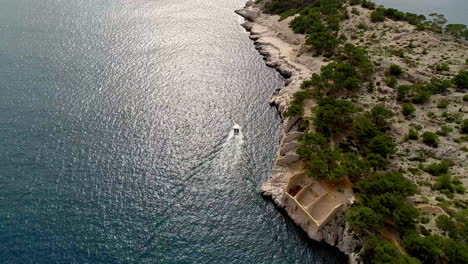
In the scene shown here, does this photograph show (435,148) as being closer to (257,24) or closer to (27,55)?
(257,24)

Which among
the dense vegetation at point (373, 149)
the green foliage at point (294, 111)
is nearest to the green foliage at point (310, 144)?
the dense vegetation at point (373, 149)

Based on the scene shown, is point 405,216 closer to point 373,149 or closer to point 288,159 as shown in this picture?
point 373,149

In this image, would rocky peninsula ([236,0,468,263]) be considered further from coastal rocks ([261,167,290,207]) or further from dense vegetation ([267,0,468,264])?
dense vegetation ([267,0,468,264])

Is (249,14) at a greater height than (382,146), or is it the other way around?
Result: (249,14)

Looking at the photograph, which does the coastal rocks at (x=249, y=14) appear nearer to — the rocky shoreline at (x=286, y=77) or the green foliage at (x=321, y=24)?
the rocky shoreline at (x=286, y=77)

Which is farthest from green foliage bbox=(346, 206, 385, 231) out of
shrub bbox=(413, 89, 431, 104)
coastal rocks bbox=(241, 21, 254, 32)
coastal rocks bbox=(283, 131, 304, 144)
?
coastal rocks bbox=(241, 21, 254, 32)

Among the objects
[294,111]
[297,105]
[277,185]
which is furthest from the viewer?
[297,105]

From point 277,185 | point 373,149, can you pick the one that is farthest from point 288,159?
point 373,149
